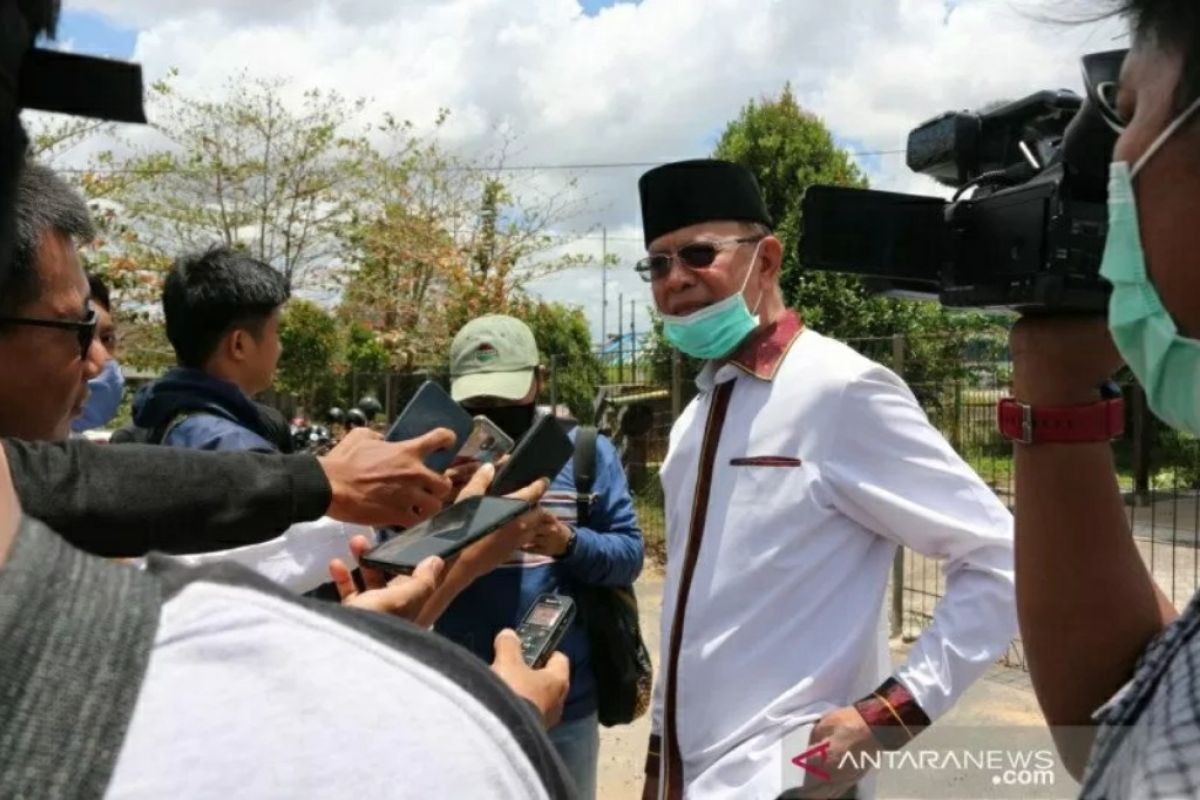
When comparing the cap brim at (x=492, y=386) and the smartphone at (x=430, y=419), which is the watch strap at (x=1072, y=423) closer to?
the smartphone at (x=430, y=419)

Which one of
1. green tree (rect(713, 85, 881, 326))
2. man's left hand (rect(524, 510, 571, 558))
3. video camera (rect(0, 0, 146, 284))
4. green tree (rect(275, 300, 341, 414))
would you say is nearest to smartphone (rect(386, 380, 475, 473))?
man's left hand (rect(524, 510, 571, 558))

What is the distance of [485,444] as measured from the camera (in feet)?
7.24

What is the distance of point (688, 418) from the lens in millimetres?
2523

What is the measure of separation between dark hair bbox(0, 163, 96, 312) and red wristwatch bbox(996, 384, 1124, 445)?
1.67 metres

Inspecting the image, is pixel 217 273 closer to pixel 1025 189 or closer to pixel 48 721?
pixel 1025 189

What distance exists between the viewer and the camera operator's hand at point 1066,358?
1342 mm

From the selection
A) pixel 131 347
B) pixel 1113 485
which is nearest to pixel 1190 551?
pixel 1113 485

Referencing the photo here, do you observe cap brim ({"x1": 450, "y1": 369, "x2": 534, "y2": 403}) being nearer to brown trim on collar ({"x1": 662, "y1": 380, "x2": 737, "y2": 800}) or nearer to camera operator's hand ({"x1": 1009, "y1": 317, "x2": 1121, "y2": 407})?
brown trim on collar ({"x1": 662, "y1": 380, "x2": 737, "y2": 800})

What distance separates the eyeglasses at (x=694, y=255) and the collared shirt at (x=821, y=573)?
498 mm

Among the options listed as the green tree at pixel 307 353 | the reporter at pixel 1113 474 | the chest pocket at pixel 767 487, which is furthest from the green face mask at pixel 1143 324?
the green tree at pixel 307 353

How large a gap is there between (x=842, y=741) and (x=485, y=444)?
3.08 ft

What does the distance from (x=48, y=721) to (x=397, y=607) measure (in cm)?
78

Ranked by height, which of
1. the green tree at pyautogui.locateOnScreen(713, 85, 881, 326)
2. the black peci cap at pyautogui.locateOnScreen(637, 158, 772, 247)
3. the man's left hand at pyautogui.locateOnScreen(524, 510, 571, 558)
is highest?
the green tree at pyautogui.locateOnScreen(713, 85, 881, 326)

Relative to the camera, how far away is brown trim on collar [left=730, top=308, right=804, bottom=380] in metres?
2.30
